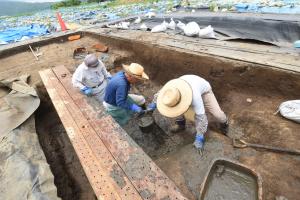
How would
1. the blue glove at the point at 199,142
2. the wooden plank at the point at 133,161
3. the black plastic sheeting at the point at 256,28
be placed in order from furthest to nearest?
the black plastic sheeting at the point at 256,28 < the blue glove at the point at 199,142 < the wooden plank at the point at 133,161

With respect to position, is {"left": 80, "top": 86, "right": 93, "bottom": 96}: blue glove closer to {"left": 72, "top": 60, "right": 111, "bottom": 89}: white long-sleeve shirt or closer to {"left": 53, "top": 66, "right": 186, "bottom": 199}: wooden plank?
{"left": 72, "top": 60, "right": 111, "bottom": 89}: white long-sleeve shirt

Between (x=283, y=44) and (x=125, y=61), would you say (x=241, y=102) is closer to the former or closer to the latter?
(x=283, y=44)

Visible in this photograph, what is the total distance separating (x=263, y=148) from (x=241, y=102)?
1337 mm

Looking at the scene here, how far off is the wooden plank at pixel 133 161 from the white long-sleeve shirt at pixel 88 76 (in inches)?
32.6

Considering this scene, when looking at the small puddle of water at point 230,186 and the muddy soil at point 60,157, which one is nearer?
the small puddle of water at point 230,186

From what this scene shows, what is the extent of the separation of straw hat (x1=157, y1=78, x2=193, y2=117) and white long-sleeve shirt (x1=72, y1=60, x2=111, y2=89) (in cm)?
198

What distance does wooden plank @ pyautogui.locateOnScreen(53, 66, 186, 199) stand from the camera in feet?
7.39

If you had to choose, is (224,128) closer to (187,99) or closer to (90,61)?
(187,99)

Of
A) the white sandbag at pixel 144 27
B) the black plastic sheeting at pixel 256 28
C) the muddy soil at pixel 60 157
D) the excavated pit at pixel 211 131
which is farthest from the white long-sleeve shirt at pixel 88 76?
the white sandbag at pixel 144 27

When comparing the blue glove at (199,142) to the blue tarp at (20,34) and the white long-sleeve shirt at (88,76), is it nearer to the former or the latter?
the white long-sleeve shirt at (88,76)

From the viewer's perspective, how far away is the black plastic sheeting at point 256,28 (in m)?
4.91

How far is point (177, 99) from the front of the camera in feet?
10.2

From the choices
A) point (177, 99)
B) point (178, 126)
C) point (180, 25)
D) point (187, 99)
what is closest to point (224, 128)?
point (178, 126)

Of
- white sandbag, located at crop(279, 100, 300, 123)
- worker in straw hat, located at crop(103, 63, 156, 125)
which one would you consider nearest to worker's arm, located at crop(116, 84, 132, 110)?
worker in straw hat, located at crop(103, 63, 156, 125)
